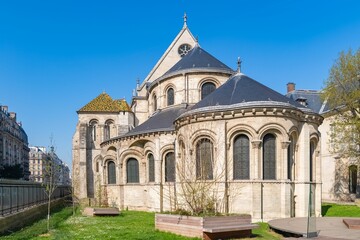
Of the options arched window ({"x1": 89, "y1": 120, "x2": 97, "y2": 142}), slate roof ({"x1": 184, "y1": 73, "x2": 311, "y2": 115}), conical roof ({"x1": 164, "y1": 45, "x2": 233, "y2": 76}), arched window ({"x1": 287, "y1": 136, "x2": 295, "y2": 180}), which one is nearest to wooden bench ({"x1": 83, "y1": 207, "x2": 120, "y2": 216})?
slate roof ({"x1": 184, "y1": 73, "x2": 311, "y2": 115})

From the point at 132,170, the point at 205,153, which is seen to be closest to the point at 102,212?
the point at 132,170

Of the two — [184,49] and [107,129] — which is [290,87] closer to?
[184,49]

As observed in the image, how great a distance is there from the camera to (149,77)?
37938mm

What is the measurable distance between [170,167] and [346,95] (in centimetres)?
1408

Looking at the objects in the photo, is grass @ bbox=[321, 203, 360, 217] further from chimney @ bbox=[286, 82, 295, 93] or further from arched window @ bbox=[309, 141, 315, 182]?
chimney @ bbox=[286, 82, 295, 93]

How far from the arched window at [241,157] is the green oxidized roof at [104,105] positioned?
2268 centimetres

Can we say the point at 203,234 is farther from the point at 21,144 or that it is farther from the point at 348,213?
the point at 21,144

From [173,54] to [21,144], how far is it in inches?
2419

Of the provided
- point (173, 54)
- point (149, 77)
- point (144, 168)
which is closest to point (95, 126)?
point (149, 77)

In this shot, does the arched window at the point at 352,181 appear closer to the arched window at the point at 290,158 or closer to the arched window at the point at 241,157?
the arched window at the point at 290,158

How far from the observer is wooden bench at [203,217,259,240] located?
1147cm

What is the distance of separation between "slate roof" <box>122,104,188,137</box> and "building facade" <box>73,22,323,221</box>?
0.11 metres

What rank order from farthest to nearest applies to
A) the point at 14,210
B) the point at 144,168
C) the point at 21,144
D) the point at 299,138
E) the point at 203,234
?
the point at 21,144
the point at 144,168
the point at 299,138
the point at 14,210
the point at 203,234

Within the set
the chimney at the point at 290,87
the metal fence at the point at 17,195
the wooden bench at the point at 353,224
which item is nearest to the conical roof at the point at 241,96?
the wooden bench at the point at 353,224
